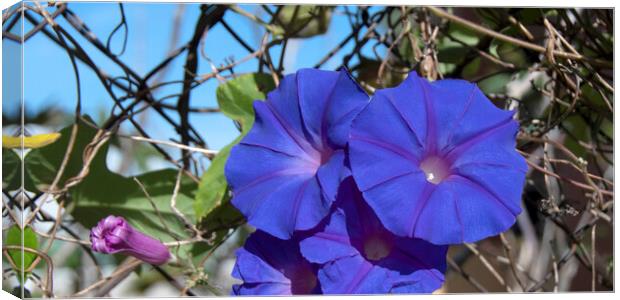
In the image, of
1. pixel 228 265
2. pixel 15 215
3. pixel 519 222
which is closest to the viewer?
pixel 15 215

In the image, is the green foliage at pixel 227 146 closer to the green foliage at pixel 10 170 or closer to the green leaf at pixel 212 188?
the green leaf at pixel 212 188

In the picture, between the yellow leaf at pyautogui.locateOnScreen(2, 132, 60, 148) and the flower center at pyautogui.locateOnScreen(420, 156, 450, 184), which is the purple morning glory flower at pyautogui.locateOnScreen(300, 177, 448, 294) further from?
the yellow leaf at pyautogui.locateOnScreen(2, 132, 60, 148)

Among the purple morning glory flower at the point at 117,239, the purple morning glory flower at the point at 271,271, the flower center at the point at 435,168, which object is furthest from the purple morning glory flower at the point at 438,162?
the purple morning glory flower at the point at 117,239

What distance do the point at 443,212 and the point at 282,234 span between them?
5.3 inches

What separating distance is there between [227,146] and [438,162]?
0.27 metres

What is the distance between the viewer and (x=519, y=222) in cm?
183

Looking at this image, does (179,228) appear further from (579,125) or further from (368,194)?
(579,125)

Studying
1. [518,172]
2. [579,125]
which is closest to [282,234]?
[518,172]

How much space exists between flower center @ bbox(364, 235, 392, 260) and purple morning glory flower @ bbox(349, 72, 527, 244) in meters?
0.04

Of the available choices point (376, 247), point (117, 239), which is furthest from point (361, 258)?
point (117, 239)

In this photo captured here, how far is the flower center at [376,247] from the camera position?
0.73 meters

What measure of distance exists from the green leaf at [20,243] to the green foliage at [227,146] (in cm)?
16

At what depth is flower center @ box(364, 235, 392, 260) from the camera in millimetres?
727

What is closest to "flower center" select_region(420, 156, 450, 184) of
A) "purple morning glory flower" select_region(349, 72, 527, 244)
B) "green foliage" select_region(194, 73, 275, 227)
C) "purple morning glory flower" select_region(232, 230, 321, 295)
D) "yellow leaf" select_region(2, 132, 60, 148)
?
"purple morning glory flower" select_region(349, 72, 527, 244)
